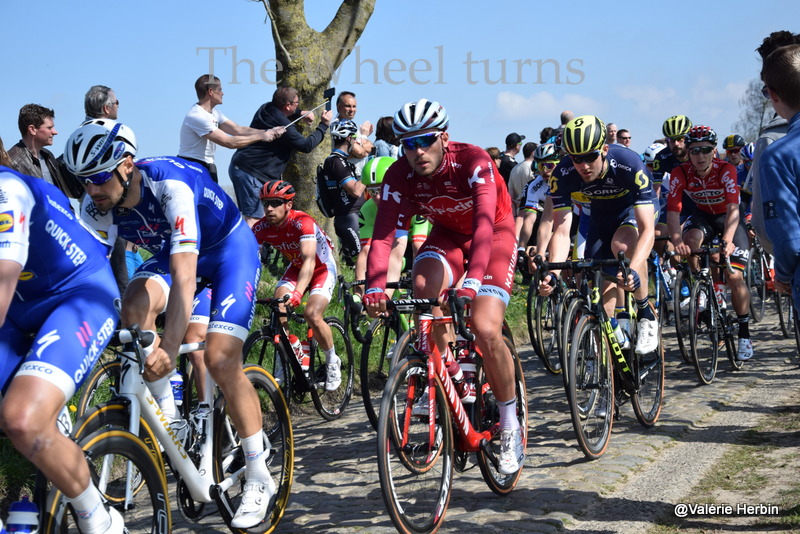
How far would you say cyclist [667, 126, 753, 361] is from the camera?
980cm

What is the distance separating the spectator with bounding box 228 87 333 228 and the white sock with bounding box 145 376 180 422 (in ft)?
19.6

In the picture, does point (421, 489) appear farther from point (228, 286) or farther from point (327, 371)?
point (327, 371)

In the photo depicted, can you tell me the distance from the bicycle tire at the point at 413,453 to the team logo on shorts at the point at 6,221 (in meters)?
2.09

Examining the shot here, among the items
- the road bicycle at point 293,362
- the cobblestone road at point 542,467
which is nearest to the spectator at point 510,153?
the cobblestone road at point 542,467

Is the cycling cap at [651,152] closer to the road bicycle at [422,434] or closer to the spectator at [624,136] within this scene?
the spectator at [624,136]

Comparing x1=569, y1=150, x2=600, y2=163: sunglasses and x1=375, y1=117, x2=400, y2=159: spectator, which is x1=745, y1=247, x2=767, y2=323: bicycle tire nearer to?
x1=375, y1=117, x2=400, y2=159: spectator

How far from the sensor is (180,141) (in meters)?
9.61

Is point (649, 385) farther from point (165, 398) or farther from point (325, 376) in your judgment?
point (165, 398)

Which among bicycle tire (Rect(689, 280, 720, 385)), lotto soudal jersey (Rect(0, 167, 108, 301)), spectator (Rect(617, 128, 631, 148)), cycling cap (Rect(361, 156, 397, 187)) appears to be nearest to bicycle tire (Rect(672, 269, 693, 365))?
bicycle tire (Rect(689, 280, 720, 385))

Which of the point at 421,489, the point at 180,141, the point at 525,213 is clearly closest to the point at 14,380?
the point at 421,489

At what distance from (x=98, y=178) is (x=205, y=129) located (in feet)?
17.0

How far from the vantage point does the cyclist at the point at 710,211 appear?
9797 mm

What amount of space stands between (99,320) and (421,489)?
6.90 feet

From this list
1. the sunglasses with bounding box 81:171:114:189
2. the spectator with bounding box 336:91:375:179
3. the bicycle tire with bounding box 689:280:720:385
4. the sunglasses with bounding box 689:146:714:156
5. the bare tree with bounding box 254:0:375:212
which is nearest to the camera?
the sunglasses with bounding box 81:171:114:189
